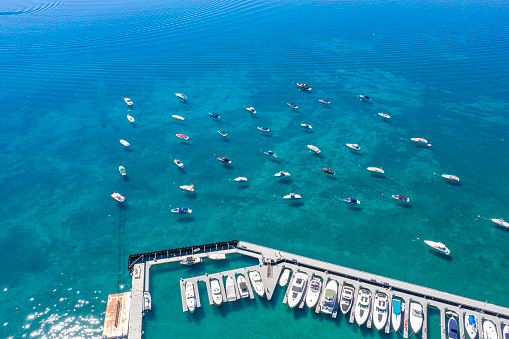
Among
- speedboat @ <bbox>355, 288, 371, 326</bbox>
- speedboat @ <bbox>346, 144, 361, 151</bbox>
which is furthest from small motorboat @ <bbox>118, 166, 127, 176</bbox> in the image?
speedboat @ <bbox>346, 144, 361, 151</bbox>

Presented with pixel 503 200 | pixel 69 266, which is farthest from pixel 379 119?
pixel 69 266

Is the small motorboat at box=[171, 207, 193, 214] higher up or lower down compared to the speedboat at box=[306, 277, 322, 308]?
higher up

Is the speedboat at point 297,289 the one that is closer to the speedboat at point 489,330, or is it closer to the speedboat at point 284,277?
the speedboat at point 284,277

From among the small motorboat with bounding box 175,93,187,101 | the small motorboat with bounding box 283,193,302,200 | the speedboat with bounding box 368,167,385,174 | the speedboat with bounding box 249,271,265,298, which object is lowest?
the speedboat with bounding box 249,271,265,298

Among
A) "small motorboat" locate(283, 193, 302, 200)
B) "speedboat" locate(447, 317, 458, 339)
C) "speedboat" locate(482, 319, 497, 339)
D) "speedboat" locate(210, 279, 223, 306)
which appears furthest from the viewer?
"small motorboat" locate(283, 193, 302, 200)

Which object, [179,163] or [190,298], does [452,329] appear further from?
[179,163]

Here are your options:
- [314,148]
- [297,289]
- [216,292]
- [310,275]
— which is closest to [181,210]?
[216,292]

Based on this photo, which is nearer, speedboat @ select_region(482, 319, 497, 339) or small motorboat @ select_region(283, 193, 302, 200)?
speedboat @ select_region(482, 319, 497, 339)

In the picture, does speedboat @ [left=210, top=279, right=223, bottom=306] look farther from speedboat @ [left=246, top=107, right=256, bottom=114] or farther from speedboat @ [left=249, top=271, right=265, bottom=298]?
speedboat @ [left=246, top=107, right=256, bottom=114]
